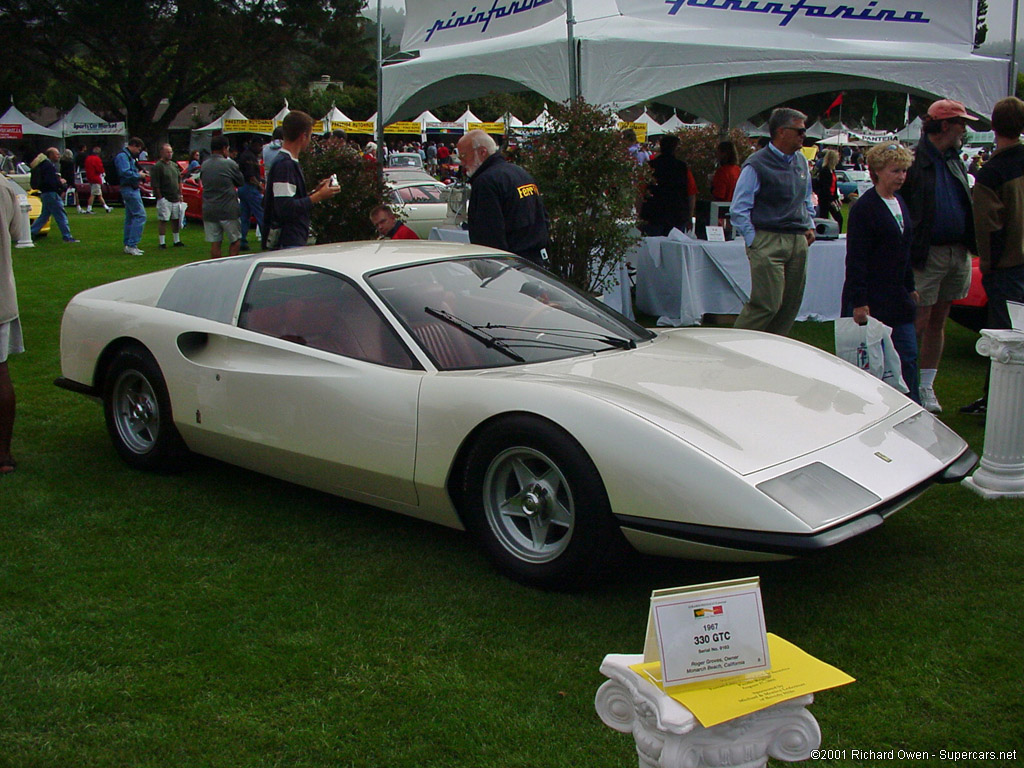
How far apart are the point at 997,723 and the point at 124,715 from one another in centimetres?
242

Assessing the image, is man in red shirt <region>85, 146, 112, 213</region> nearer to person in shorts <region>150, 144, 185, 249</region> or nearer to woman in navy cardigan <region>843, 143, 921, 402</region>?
person in shorts <region>150, 144, 185, 249</region>

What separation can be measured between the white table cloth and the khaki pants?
2064mm

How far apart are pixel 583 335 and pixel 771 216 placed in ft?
9.47

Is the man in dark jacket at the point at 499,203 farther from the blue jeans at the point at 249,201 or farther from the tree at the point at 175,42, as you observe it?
the tree at the point at 175,42

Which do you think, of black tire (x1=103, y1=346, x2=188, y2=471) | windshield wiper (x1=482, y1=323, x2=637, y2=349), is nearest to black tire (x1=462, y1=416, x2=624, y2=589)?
windshield wiper (x1=482, y1=323, x2=637, y2=349)

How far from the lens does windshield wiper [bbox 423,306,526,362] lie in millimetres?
3932

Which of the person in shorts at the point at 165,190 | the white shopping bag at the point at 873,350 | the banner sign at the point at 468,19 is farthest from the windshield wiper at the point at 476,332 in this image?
the person in shorts at the point at 165,190

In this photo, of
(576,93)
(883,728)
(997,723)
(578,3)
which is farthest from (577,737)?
(578,3)

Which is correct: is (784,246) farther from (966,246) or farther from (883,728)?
(883,728)

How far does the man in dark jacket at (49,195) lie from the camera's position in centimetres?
1673

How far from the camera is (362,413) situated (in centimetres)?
381

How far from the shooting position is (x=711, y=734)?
1.51 meters

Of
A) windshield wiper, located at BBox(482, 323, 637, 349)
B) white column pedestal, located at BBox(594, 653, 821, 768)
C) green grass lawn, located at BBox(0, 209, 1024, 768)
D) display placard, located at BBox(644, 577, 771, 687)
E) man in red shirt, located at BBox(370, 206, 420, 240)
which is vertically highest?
man in red shirt, located at BBox(370, 206, 420, 240)

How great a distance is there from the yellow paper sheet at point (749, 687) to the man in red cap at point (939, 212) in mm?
4646
